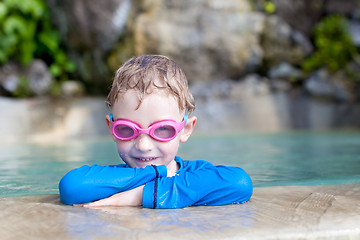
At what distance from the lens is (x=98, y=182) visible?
5.81ft

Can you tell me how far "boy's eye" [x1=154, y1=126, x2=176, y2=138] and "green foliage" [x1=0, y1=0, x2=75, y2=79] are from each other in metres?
9.23

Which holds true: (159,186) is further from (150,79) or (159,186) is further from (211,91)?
(211,91)

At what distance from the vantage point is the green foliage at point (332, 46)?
9742 mm

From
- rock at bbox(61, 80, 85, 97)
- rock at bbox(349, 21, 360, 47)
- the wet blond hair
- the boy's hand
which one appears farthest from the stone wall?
the boy's hand

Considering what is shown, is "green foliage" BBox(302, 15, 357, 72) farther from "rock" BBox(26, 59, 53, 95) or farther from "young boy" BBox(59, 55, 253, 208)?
"young boy" BBox(59, 55, 253, 208)

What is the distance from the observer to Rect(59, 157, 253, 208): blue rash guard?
176cm

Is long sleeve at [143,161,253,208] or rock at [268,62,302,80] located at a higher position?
rock at [268,62,302,80]

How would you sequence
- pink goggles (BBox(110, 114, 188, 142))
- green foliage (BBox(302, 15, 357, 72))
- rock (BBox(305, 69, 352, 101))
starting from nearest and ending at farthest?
pink goggles (BBox(110, 114, 188, 142)) < rock (BBox(305, 69, 352, 101)) < green foliage (BBox(302, 15, 357, 72))

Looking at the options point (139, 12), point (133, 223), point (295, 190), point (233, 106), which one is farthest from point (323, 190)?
point (139, 12)

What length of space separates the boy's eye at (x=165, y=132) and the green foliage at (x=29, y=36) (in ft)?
30.3

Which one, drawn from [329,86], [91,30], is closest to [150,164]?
[329,86]

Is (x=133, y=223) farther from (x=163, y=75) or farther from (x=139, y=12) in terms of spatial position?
(x=139, y=12)

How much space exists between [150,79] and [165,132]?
26 cm

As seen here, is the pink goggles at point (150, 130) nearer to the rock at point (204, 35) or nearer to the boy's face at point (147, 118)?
the boy's face at point (147, 118)
